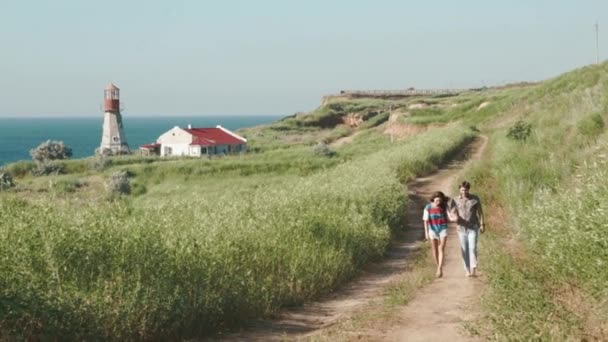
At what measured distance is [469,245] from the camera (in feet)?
46.6

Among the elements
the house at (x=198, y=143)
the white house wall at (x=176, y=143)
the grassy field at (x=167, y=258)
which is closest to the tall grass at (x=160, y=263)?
the grassy field at (x=167, y=258)

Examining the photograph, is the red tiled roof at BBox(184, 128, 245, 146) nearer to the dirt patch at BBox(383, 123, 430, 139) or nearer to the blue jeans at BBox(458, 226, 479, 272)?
the dirt patch at BBox(383, 123, 430, 139)

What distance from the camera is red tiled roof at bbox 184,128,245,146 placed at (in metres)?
79.3

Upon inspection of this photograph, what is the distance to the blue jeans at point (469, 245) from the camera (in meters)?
14.2

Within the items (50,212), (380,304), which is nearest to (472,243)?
(380,304)

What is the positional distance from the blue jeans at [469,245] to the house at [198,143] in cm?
6543

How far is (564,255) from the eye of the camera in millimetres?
9422

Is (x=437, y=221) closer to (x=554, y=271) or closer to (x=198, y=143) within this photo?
(x=554, y=271)

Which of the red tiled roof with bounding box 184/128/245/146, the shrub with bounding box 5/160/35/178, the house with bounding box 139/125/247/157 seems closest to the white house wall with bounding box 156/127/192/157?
the house with bounding box 139/125/247/157

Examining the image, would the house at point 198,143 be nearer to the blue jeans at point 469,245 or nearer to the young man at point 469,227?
the young man at point 469,227

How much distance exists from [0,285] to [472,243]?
840 cm

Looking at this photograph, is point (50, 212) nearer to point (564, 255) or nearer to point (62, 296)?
point (62, 296)

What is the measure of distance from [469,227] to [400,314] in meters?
3.43

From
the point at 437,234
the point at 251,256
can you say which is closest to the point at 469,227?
the point at 437,234
